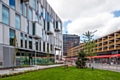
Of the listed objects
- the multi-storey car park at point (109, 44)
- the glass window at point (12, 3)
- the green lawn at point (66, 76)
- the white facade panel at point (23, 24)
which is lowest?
the green lawn at point (66, 76)

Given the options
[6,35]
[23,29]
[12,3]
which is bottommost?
[6,35]

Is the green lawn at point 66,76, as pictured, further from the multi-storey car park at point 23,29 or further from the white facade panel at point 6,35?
the multi-storey car park at point 23,29

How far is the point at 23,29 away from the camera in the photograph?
A: 1602 inches

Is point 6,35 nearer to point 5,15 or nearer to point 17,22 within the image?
point 5,15

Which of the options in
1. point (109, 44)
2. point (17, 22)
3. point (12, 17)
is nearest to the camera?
point (12, 17)

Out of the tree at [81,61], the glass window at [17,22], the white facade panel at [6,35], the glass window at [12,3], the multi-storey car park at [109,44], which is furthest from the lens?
the multi-storey car park at [109,44]

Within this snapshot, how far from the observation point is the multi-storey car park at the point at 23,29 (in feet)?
103

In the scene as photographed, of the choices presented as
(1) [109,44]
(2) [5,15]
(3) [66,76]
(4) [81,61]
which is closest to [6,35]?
(2) [5,15]

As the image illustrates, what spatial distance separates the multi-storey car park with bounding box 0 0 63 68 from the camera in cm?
3141

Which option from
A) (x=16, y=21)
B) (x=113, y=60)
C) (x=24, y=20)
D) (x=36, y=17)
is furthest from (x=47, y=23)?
(x=113, y=60)

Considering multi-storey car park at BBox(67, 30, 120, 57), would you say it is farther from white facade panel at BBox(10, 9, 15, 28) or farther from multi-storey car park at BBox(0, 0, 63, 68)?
white facade panel at BBox(10, 9, 15, 28)

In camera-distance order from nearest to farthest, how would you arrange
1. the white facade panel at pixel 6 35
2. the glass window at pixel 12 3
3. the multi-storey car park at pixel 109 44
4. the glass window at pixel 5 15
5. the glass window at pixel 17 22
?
the white facade panel at pixel 6 35 < the glass window at pixel 5 15 < the glass window at pixel 12 3 < the glass window at pixel 17 22 < the multi-storey car park at pixel 109 44

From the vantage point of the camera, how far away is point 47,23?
63.7m

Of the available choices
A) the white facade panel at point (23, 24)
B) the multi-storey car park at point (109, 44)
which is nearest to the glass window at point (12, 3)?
the white facade panel at point (23, 24)
